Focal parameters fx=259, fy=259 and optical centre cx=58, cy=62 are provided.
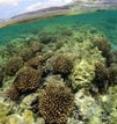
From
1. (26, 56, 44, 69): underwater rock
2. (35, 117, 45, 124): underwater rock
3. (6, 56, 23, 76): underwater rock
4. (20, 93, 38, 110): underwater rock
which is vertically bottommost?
(35, 117, 45, 124): underwater rock

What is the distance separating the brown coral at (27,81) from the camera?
7922 millimetres

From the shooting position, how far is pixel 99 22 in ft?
94.2

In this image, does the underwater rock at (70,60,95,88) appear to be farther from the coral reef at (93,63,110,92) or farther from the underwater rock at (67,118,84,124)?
the underwater rock at (67,118,84,124)

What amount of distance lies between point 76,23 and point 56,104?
23.4 metres

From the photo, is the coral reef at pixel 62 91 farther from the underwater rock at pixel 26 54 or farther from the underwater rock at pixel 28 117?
the underwater rock at pixel 26 54

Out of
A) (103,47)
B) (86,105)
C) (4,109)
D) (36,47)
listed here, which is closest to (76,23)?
(36,47)

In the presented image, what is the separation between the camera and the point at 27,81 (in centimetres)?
794

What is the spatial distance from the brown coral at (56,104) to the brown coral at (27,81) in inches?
32.9

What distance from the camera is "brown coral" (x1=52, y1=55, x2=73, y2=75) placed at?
8.03m

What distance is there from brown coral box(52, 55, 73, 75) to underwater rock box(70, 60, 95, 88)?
0.20 metres

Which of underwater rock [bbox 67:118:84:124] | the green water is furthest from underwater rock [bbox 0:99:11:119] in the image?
the green water

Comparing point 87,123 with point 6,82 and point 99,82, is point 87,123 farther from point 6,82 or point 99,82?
point 6,82

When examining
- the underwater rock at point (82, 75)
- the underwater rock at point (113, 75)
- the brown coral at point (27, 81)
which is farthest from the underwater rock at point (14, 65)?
the underwater rock at point (113, 75)

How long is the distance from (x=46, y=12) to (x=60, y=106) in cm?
1613
